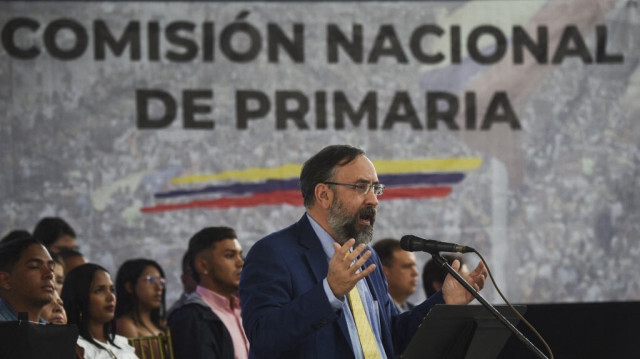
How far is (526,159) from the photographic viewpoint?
25.1 feet

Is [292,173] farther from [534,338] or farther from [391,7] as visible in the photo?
[534,338]

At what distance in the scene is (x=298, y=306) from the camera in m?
3.20

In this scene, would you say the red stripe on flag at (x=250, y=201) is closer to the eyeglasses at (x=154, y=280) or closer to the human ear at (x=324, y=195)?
the eyeglasses at (x=154, y=280)

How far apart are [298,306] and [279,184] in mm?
4230

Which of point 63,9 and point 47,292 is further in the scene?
point 63,9

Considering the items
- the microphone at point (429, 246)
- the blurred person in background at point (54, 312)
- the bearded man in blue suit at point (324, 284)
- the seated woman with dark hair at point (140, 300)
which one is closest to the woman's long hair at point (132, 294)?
the seated woman with dark hair at point (140, 300)

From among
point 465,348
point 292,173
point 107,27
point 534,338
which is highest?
point 107,27

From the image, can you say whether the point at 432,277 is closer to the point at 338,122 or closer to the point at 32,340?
the point at 338,122

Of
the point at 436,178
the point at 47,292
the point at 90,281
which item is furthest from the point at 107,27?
the point at 47,292

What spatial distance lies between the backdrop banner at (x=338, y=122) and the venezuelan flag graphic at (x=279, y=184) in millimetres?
14

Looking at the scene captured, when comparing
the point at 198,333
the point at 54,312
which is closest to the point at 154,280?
the point at 198,333

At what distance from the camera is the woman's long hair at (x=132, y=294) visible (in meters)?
5.44

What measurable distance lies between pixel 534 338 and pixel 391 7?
3.33 metres

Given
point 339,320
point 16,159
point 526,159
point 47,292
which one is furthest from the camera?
point 526,159
